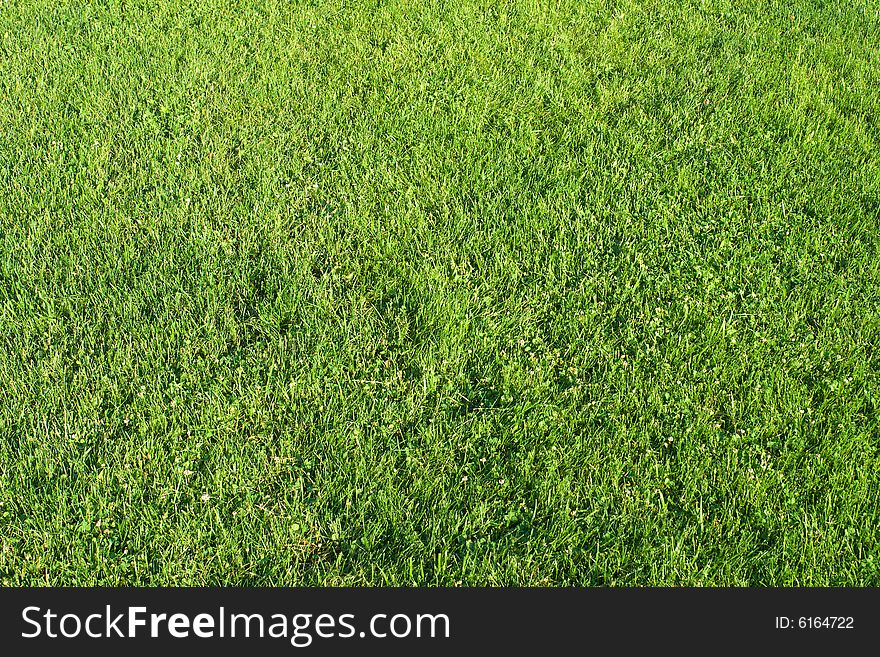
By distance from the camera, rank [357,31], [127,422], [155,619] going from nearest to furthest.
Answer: [155,619], [127,422], [357,31]

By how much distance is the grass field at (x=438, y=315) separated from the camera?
9.09 feet

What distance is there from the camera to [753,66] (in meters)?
5.89

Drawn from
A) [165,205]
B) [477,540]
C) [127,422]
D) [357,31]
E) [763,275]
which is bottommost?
[477,540]

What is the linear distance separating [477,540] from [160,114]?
390 cm

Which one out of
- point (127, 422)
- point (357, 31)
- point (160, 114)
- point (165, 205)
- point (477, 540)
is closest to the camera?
point (477, 540)

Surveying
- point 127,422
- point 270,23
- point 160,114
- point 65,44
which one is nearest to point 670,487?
point 127,422

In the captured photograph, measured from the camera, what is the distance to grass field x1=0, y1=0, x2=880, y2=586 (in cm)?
277

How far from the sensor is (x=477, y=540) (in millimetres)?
2762

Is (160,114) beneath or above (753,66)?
beneath

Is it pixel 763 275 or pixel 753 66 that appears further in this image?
pixel 753 66

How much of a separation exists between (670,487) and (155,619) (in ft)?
6.16

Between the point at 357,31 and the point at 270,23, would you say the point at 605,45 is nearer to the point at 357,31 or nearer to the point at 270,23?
the point at 357,31

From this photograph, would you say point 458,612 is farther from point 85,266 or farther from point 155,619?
point 85,266

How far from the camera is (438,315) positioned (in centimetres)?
365
